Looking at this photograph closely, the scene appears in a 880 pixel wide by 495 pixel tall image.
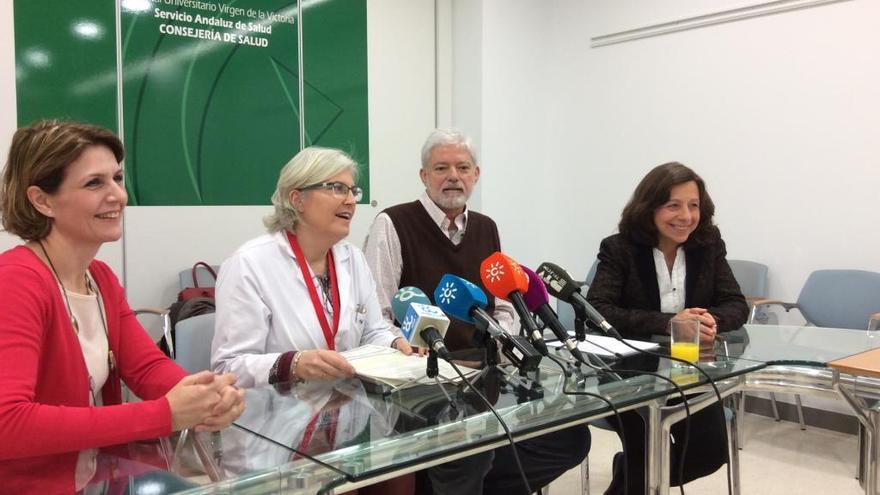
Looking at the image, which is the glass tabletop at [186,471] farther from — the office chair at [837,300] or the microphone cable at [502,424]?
the office chair at [837,300]

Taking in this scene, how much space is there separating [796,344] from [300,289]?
1479 mm

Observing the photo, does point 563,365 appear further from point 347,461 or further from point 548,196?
point 548,196

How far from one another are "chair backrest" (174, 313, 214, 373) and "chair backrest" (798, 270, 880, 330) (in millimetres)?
3139

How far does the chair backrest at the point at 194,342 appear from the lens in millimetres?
2078

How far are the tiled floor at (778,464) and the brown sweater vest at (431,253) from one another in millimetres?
1102

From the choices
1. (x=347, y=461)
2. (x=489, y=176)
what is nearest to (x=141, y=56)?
(x=489, y=176)

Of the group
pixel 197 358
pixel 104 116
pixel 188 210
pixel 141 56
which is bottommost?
pixel 197 358

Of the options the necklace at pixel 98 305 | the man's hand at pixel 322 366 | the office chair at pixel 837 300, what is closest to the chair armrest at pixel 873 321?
the office chair at pixel 837 300

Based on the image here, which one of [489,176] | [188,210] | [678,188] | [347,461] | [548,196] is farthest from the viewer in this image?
[548,196]

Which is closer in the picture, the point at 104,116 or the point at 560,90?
the point at 104,116

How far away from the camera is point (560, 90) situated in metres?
5.27

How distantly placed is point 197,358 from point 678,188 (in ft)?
5.56

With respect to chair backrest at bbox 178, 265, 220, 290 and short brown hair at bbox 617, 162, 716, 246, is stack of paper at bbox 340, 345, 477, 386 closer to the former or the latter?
short brown hair at bbox 617, 162, 716, 246

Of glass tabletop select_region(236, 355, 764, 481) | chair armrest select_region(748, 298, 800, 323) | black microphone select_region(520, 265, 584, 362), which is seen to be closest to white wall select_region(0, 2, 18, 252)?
glass tabletop select_region(236, 355, 764, 481)
